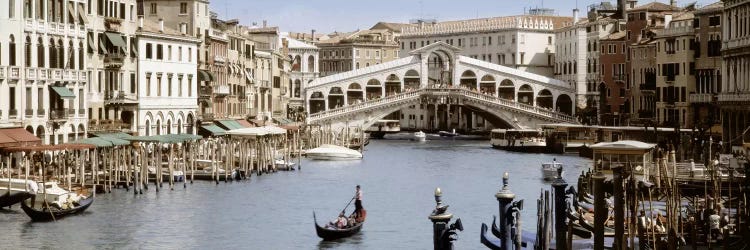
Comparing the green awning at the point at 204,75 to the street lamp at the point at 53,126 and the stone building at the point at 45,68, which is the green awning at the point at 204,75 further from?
the street lamp at the point at 53,126

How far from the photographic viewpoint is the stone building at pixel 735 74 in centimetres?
2736

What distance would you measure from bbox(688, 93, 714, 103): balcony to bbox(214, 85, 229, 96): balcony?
11.1 m

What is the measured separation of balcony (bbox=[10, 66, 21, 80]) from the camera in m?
25.2

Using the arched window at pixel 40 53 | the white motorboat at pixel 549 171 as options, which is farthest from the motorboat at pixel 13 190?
the white motorboat at pixel 549 171

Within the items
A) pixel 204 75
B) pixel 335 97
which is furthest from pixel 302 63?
pixel 204 75

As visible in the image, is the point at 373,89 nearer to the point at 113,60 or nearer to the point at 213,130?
the point at 213,130

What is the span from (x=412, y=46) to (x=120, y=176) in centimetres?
4077

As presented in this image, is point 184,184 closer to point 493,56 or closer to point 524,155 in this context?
point 524,155

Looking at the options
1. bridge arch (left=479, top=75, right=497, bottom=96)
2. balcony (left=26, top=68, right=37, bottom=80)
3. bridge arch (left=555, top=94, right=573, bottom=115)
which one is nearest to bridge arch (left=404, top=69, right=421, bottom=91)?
bridge arch (left=479, top=75, right=497, bottom=96)

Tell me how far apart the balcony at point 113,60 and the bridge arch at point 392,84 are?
2274 cm

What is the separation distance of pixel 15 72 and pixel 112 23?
564 cm

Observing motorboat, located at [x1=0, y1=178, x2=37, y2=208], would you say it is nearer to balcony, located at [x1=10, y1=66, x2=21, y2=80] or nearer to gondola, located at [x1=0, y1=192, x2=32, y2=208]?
gondola, located at [x1=0, y1=192, x2=32, y2=208]

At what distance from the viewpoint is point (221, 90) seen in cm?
3925

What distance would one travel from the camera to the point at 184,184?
26641mm
